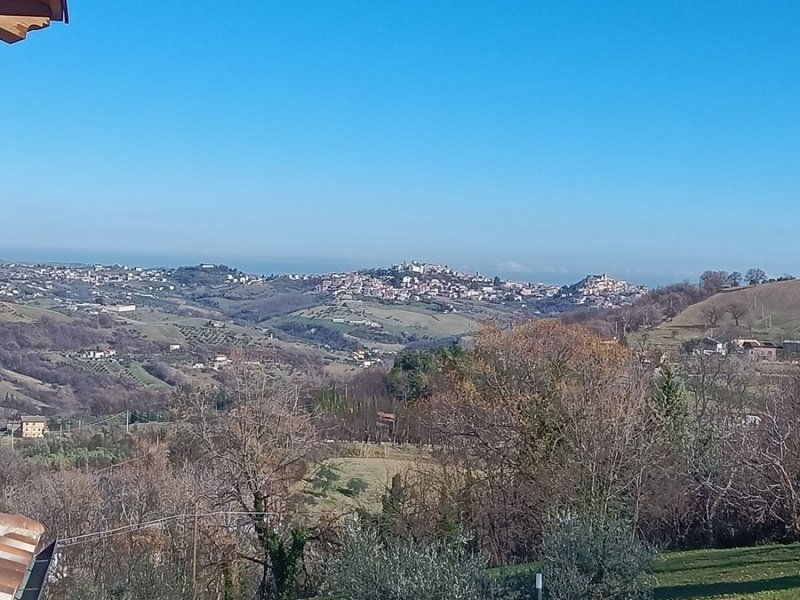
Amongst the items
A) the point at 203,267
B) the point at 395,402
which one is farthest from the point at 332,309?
the point at 395,402

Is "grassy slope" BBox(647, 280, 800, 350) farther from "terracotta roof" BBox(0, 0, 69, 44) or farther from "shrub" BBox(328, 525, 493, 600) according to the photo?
"terracotta roof" BBox(0, 0, 69, 44)

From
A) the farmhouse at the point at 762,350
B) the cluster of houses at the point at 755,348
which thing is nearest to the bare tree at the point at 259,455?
the cluster of houses at the point at 755,348

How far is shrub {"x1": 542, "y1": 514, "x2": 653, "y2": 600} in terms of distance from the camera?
1095cm

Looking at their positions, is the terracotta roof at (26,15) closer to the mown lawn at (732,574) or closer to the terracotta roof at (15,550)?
the terracotta roof at (15,550)

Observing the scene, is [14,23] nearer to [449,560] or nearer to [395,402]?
[449,560]

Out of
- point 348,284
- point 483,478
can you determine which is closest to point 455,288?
point 348,284

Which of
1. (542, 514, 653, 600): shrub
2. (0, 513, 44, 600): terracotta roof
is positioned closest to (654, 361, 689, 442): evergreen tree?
(542, 514, 653, 600): shrub

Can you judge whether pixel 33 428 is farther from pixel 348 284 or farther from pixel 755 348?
pixel 348 284

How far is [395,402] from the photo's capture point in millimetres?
46594

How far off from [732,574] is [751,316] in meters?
63.1

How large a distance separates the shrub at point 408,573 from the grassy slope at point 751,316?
4554 cm

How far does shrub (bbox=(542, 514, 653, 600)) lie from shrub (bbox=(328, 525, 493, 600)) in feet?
3.20

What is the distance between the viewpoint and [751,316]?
7244 centimetres

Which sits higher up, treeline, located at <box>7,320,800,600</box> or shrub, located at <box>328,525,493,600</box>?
shrub, located at <box>328,525,493,600</box>
